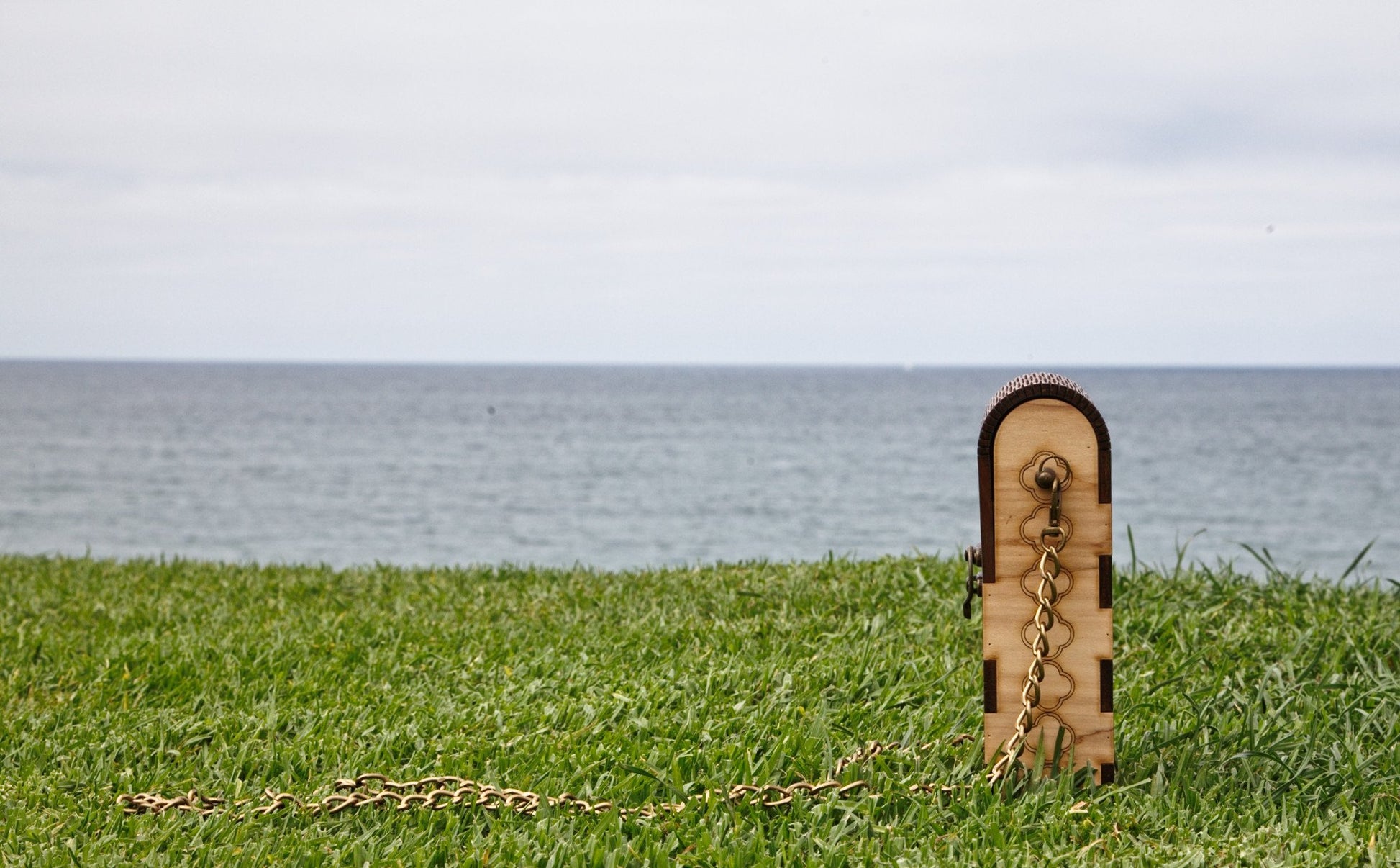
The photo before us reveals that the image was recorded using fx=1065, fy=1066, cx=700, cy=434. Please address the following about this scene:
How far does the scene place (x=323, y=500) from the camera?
30344 millimetres

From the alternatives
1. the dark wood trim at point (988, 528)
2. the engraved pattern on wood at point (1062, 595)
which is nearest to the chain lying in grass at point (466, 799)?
the engraved pattern on wood at point (1062, 595)

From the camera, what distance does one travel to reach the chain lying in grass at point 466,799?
269 cm

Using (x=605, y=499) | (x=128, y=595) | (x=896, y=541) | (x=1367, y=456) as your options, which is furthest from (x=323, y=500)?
(x=1367, y=456)

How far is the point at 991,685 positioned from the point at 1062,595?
0.93 feet

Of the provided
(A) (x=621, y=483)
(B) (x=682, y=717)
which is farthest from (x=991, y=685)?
(A) (x=621, y=483)

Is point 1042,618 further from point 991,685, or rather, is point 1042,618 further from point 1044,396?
point 1044,396

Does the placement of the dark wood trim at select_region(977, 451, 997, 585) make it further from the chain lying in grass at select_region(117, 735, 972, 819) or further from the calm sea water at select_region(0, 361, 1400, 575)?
the calm sea water at select_region(0, 361, 1400, 575)

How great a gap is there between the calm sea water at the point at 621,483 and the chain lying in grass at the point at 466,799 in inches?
90.3

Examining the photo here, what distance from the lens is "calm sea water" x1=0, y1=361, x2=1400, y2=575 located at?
76.0 feet

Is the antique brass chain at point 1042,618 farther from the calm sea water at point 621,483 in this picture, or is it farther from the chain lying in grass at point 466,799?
the calm sea water at point 621,483

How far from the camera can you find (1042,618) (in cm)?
254

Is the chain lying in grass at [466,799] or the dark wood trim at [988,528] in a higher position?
the dark wood trim at [988,528]

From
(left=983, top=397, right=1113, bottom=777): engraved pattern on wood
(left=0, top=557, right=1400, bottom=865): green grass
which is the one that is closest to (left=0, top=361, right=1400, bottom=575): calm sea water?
(left=0, top=557, right=1400, bottom=865): green grass

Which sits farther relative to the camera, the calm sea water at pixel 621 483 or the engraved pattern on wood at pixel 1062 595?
the calm sea water at pixel 621 483
